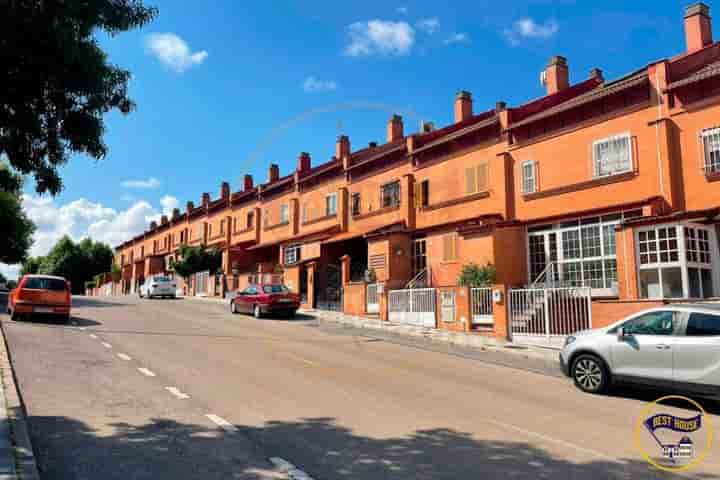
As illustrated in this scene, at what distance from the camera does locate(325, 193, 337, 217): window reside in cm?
3173

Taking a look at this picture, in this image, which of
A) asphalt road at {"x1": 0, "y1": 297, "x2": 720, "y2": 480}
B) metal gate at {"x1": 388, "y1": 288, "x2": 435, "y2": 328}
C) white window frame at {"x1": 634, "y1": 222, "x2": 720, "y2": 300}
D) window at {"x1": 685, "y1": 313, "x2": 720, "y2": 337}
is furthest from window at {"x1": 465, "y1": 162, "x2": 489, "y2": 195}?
window at {"x1": 685, "y1": 313, "x2": 720, "y2": 337}

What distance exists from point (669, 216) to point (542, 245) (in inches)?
219

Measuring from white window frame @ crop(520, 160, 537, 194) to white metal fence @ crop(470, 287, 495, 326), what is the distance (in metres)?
4.74

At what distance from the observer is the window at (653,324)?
29.8ft

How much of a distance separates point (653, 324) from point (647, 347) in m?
0.47

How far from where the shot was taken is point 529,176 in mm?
20156

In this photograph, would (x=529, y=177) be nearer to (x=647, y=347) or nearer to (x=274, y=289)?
(x=274, y=289)

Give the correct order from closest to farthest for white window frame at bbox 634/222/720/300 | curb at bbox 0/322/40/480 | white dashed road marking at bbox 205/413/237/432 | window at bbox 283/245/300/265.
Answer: curb at bbox 0/322/40/480, white dashed road marking at bbox 205/413/237/432, white window frame at bbox 634/222/720/300, window at bbox 283/245/300/265

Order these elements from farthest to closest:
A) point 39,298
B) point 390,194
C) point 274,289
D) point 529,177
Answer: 1. point 390,194
2. point 274,289
3. point 529,177
4. point 39,298

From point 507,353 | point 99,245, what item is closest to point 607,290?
point 507,353

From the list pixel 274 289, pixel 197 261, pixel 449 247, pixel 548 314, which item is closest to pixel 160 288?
pixel 197 261

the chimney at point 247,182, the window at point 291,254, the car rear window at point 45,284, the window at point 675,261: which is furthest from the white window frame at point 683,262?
the chimney at point 247,182

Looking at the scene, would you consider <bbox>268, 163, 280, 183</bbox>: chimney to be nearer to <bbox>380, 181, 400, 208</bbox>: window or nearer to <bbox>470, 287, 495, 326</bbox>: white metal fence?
<bbox>380, 181, 400, 208</bbox>: window

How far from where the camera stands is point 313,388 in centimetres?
933
